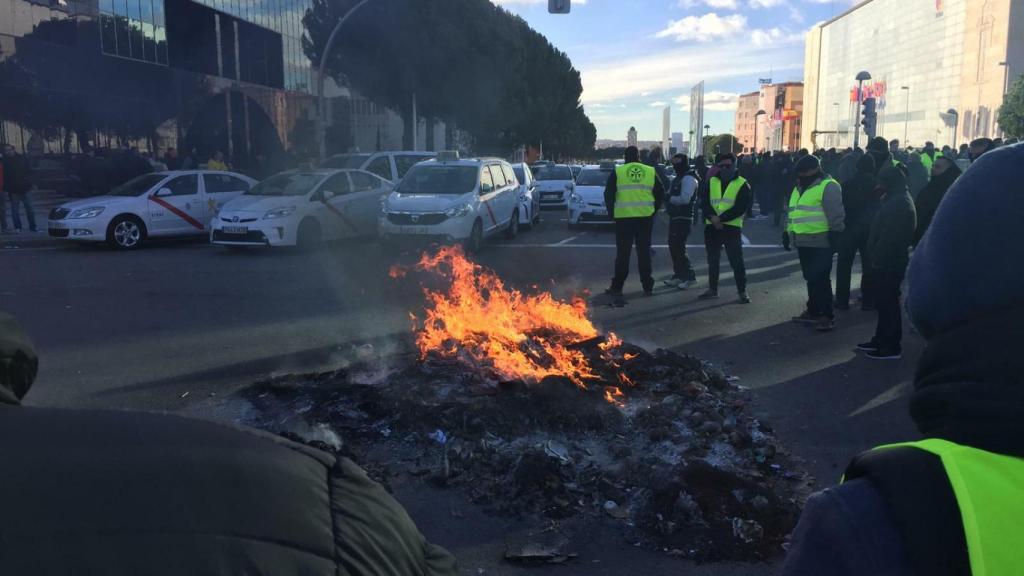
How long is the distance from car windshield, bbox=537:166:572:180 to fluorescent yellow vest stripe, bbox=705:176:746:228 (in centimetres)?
1848

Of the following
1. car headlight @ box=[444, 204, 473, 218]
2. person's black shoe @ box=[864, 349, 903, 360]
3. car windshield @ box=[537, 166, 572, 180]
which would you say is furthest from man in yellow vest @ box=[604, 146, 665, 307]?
car windshield @ box=[537, 166, 572, 180]

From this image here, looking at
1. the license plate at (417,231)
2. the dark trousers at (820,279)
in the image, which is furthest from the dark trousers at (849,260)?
the license plate at (417,231)

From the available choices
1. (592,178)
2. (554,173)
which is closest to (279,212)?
(592,178)

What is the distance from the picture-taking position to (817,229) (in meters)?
8.86

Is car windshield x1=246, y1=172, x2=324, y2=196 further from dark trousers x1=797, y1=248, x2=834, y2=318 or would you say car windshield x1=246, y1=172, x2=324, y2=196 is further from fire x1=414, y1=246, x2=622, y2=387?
dark trousers x1=797, y1=248, x2=834, y2=318

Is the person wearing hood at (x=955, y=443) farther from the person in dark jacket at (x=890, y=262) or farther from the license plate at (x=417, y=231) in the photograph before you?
the license plate at (x=417, y=231)

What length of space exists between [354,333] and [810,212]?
530 cm

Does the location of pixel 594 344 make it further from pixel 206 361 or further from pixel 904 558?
pixel 904 558

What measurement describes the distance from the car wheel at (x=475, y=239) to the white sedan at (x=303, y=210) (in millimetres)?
2718

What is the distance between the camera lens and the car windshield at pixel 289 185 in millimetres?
15703

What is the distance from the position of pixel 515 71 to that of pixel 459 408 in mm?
39467

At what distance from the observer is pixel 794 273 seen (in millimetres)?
12914

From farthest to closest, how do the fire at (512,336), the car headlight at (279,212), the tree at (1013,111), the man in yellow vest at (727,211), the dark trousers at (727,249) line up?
the tree at (1013,111) < the car headlight at (279,212) < the dark trousers at (727,249) < the man in yellow vest at (727,211) < the fire at (512,336)

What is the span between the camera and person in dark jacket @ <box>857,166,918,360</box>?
24.8 feet
